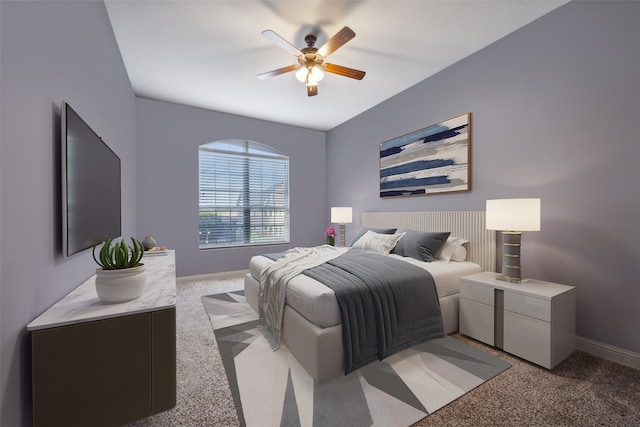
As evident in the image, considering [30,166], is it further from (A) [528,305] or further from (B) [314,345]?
(A) [528,305]

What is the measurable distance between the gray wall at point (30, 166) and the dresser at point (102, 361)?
0.08 metres

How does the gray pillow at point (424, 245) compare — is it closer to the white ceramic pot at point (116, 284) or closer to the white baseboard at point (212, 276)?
the white ceramic pot at point (116, 284)

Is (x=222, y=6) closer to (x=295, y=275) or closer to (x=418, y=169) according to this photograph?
(x=295, y=275)

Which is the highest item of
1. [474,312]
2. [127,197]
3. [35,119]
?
[35,119]

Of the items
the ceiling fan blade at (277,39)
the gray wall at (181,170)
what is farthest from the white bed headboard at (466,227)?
the gray wall at (181,170)

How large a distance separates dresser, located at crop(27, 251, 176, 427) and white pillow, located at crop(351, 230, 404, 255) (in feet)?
8.15

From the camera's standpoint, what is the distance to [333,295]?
1.80 m

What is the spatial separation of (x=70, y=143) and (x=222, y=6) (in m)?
1.70

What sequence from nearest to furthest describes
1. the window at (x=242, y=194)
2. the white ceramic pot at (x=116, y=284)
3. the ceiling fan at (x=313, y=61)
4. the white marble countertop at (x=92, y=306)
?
the white marble countertop at (x=92, y=306), the white ceramic pot at (x=116, y=284), the ceiling fan at (x=313, y=61), the window at (x=242, y=194)

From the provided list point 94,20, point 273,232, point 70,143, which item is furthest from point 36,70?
point 273,232

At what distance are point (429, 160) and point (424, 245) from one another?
1.22 m

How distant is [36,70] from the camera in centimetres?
112

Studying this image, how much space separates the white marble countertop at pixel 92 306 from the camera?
1.05m

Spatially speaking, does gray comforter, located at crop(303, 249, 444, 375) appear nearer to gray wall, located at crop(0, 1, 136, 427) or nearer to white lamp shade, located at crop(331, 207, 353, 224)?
gray wall, located at crop(0, 1, 136, 427)
